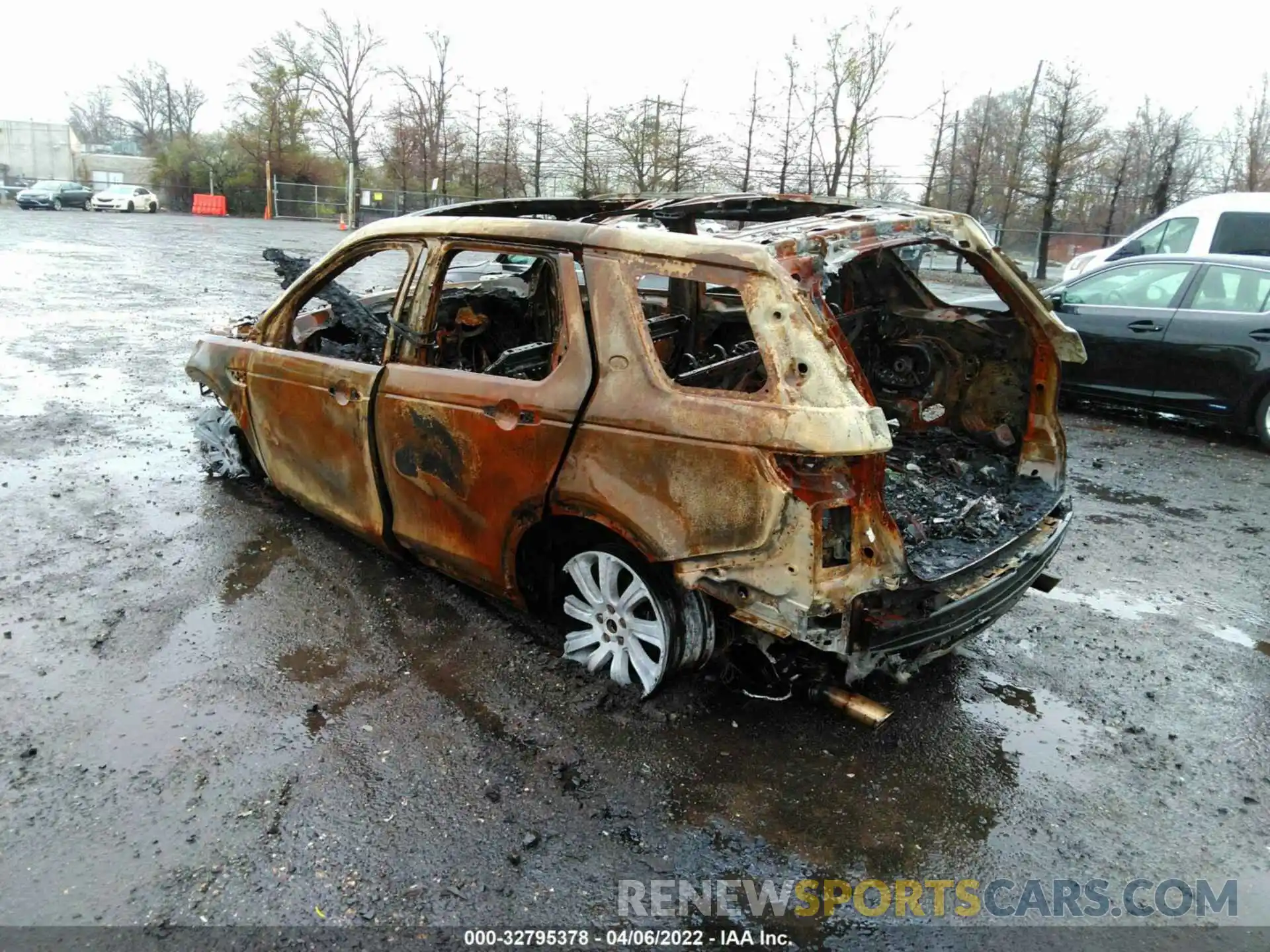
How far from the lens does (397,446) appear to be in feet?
12.6

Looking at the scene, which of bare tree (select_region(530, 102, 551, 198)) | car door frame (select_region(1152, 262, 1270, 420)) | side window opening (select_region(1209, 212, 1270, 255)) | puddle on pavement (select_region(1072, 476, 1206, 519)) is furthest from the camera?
bare tree (select_region(530, 102, 551, 198))

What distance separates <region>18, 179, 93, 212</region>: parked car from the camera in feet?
123

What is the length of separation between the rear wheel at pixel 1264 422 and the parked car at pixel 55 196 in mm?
44445

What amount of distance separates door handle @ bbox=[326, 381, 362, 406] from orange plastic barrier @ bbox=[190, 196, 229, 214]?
45.3 metres

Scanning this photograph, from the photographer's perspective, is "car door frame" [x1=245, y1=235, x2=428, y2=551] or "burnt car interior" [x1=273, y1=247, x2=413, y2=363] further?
"burnt car interior" [x1=273, y1=247, x2=413, y2=363]

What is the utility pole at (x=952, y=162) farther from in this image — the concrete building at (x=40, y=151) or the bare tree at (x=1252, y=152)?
the concrete building at (x=40, y=151)

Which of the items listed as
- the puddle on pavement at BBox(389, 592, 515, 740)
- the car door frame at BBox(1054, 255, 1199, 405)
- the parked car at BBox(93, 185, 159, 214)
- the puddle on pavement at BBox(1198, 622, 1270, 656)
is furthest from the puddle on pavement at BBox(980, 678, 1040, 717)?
the parked car at BBox(93, 185, 159, 214)

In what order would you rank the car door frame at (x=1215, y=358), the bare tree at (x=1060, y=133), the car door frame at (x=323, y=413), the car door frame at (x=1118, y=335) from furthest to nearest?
the bare tree at (x=1060, y=133)
the car door frame at (x=1118, y=335)
the car door frame at (x=1215, y=358)
the car door frame at (x=323, y=413)

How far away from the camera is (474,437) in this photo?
11.5 ft

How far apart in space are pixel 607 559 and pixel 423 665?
100cm

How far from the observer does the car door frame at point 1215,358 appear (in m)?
7.11

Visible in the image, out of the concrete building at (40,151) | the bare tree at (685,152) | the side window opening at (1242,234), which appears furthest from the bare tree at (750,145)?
the concrete building at (40,151)

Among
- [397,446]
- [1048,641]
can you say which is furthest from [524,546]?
[1048,641]

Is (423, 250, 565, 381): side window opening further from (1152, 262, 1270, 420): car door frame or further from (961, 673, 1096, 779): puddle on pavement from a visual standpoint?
(1152, 262, 1270, 420): car door frame
